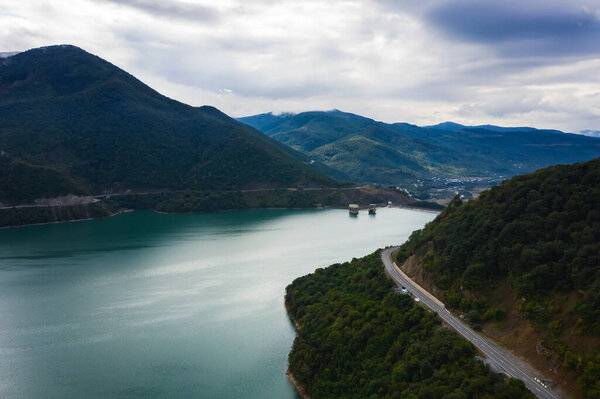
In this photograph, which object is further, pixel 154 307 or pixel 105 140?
pixel 105 140

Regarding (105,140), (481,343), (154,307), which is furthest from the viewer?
(105,140)

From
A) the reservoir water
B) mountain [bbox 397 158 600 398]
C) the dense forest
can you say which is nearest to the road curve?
mountain [bbox 397 158 600 398]

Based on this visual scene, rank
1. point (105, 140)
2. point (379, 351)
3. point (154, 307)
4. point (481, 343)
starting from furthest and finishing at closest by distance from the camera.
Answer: point (105, 140)
point (154, 307)
point (379, 351)
point (481, 343)

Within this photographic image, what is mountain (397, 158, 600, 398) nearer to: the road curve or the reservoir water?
the road curve

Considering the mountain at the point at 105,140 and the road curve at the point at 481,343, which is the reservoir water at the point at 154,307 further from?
the mountain at the point at 105,140

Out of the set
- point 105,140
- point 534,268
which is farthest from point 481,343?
point 105,140

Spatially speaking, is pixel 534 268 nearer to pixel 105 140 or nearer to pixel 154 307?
pixel 154 307
